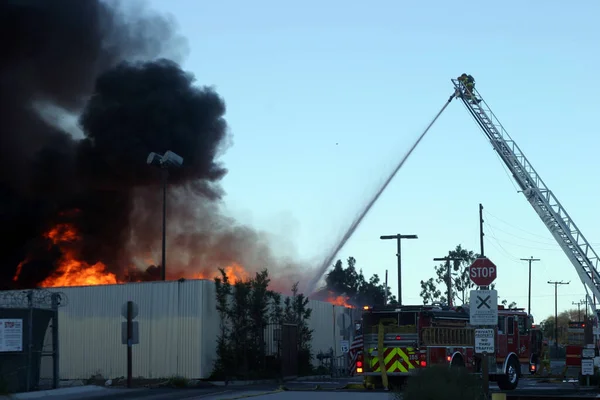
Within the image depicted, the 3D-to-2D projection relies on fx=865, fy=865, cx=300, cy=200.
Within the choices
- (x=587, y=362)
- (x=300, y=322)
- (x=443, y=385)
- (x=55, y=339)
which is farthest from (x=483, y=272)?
(x=300, y=322)

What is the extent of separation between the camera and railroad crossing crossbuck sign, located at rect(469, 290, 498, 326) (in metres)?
16.0

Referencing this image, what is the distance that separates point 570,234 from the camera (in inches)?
1811

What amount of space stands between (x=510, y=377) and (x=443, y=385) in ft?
39.8

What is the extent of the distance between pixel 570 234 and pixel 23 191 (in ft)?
96.0

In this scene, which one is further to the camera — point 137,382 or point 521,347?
point 137,382

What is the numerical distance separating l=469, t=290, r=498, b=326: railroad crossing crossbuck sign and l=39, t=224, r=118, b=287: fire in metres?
29.7

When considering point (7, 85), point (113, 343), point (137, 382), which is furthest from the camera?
point (7, 85)

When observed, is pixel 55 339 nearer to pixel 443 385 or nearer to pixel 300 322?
pixel 300 322

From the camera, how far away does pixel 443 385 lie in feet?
51.3

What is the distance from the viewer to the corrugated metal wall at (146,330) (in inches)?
1249

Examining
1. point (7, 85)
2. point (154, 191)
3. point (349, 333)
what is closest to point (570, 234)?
point (349, 333)

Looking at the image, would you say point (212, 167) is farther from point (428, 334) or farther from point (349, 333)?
point (428, 334)

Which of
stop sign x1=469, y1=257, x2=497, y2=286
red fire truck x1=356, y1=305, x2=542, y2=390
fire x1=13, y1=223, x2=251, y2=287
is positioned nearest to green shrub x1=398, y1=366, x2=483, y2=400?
stop sign x1=469, y1=257, x2=497, y2=286

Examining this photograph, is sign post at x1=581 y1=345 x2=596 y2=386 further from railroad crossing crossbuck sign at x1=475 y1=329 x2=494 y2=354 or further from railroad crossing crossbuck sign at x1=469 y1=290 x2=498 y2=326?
railroad crossing crossbuck sign at x1=475 y1=329 x2=494 y2=354
